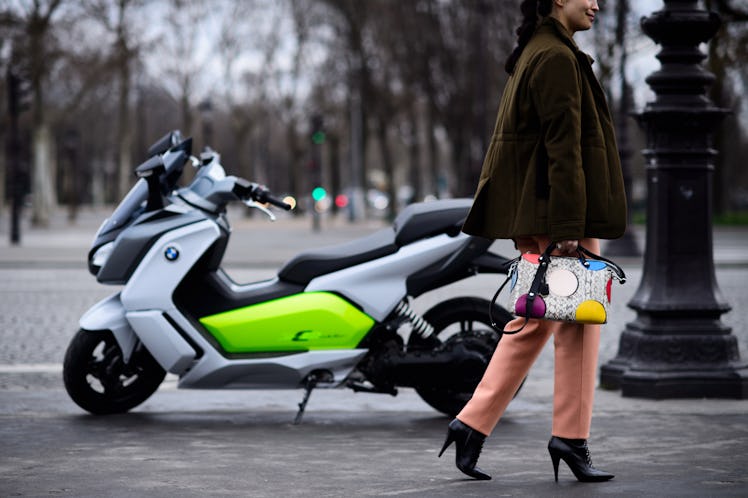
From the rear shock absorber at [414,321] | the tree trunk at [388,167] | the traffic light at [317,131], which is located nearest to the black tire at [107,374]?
the rear shock absorber at [414,321]

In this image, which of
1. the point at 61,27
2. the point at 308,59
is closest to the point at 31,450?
the point at 61,27

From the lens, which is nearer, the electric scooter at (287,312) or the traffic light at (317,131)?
the electric scooter at (287,312)

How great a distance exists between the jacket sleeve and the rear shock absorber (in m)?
1.73

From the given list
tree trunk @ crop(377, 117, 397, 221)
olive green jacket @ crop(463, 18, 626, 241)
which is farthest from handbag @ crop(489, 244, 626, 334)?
tree trunk @ crop(377, 117, 397, 221)

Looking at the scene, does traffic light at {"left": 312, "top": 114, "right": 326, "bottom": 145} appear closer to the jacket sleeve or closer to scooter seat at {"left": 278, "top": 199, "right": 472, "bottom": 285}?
scooter seat at {"left": 278, "top": 199, "right": 472, "bottom": 285}

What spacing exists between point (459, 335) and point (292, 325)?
2.61 feet

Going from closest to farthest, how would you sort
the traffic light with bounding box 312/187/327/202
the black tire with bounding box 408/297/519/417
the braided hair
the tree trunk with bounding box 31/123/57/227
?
the braided hair < the black tire with bounding box 408/297/519/417 < the traffic light with bounding box 312/187/327/202 < the tree trunk with bounding box 31/123/57/227

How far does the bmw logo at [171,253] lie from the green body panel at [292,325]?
328 millimetres

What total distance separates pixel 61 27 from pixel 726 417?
33.4 m

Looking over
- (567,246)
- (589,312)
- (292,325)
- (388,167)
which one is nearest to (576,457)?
(589,312)

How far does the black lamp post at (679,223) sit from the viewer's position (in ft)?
23.3

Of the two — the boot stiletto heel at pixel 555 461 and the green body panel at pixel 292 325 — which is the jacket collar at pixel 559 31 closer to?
the boot stiletto heel at pixel 555 461

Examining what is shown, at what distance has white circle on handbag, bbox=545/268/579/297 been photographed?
186 inches

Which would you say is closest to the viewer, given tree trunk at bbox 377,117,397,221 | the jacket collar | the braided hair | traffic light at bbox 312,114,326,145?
the jacket collar
